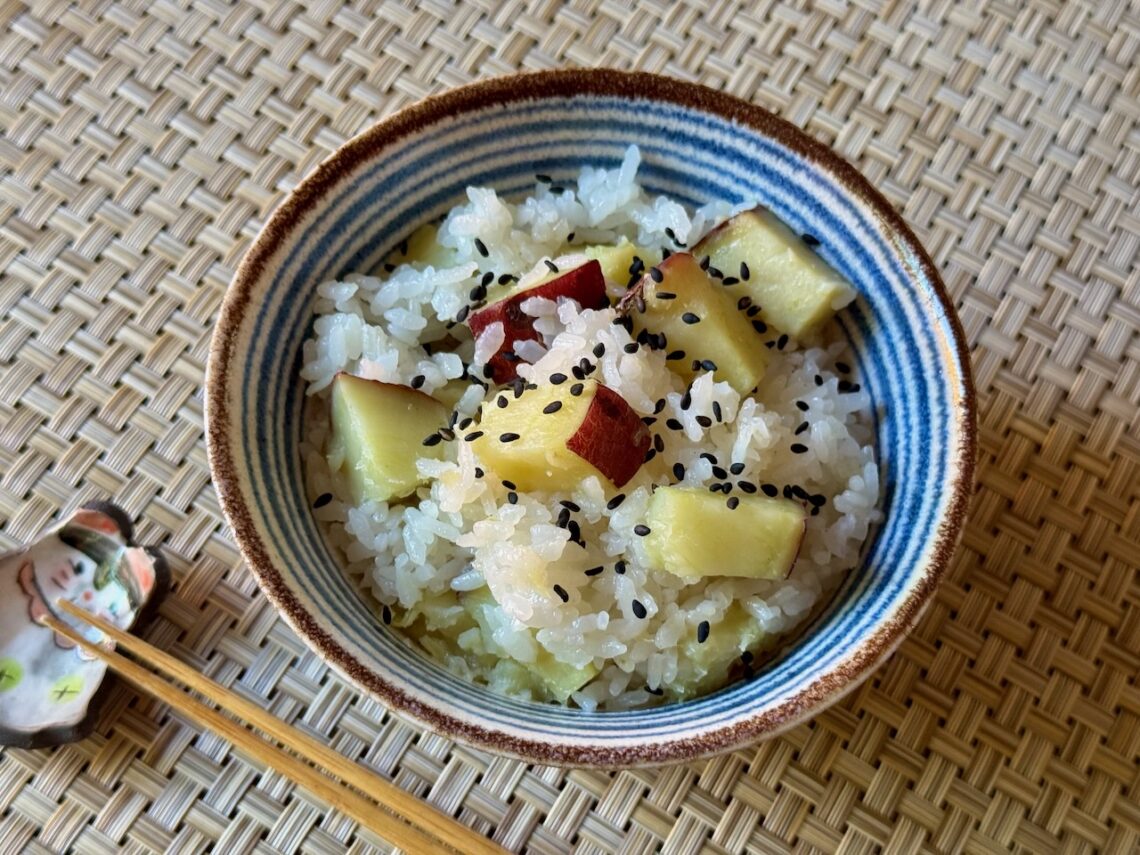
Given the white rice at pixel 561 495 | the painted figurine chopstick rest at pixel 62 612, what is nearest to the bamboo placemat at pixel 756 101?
the painted figurine chopstick rest at pixel 62 612

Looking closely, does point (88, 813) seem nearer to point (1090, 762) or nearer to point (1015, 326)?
A: point (1090, 762)

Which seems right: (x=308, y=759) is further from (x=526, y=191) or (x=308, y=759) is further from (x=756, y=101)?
(x=756, y=101)

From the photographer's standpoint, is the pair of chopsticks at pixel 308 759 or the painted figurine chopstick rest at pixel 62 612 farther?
the painted figurine chopstick rest at pixel 62 612

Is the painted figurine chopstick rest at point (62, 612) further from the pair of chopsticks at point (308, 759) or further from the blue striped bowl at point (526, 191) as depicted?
the blue striped bowl at point (526, 191)

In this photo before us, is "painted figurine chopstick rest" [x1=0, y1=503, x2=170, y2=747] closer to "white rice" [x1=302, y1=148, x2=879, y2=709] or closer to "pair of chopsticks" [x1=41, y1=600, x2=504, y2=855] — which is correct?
"pair of chopsticks" [x1=41, y1=600, x2=504, y2=855]

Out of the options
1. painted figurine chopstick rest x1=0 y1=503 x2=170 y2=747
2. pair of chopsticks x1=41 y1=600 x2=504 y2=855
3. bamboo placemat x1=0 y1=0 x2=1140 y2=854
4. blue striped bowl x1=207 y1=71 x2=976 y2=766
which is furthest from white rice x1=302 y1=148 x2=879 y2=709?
painted figurine chopstick rest x1=0 y1=503 x2=170 y2=747

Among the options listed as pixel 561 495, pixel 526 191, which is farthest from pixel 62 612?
pixel 526 191

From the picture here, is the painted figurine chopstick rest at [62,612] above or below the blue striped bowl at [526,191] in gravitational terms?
below

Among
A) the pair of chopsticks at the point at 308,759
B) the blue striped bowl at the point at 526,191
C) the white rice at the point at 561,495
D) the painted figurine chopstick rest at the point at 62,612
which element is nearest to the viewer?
the blue striped bowl at the point at 526,191
